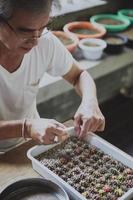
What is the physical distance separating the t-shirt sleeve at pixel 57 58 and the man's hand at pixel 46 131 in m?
0.44

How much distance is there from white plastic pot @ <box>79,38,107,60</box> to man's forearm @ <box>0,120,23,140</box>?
4.28 ft

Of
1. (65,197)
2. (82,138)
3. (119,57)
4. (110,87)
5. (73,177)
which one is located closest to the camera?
(65,197)

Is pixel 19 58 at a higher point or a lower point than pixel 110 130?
higher

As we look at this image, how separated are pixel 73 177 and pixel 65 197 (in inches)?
5.3

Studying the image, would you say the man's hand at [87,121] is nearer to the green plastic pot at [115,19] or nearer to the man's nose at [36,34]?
the man's nose at [36,34]

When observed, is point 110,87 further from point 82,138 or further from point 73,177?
point 73,177

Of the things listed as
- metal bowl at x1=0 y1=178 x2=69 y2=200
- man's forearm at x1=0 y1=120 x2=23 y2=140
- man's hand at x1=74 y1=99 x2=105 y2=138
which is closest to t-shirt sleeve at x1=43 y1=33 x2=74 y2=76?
man's hand at x1=74 y1=99 x2=105 y2=138

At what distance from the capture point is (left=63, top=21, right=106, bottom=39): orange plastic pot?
278 centimetres

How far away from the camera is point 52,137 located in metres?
1.32

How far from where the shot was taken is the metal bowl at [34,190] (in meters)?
1.16

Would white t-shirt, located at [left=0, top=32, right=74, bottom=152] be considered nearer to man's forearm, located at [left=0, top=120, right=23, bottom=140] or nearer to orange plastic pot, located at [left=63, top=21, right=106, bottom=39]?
man's forearm, located at [left=0, top=120, right=23, bottom=140]

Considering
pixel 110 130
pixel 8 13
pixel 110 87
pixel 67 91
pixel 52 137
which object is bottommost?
pixel 110 130

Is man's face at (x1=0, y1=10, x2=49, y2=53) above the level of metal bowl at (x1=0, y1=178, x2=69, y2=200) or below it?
above

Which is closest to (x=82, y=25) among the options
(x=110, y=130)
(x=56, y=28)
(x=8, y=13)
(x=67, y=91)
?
(x=56, y=28)
